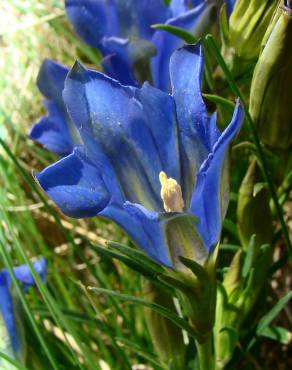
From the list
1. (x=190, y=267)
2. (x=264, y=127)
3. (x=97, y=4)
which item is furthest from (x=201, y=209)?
(x=97, y=4)

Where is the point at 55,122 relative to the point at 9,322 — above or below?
above

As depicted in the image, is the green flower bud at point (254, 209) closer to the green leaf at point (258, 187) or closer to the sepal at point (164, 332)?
the green leaf at point (258, 187)

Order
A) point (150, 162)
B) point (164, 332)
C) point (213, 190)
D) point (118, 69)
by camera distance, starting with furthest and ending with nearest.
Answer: point (118, 69) < point (164, 332) < point (150, 162) < point (213, 190)

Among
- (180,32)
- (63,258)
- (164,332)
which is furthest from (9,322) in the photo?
(63,258)

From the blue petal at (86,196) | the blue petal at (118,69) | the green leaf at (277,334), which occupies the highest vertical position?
the blue petal at (118,69)

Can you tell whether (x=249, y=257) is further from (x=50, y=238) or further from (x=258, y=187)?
(x=50, y=238)

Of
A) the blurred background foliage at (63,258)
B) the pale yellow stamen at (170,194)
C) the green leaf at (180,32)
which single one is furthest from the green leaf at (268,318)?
the green leaf at (180,32)
